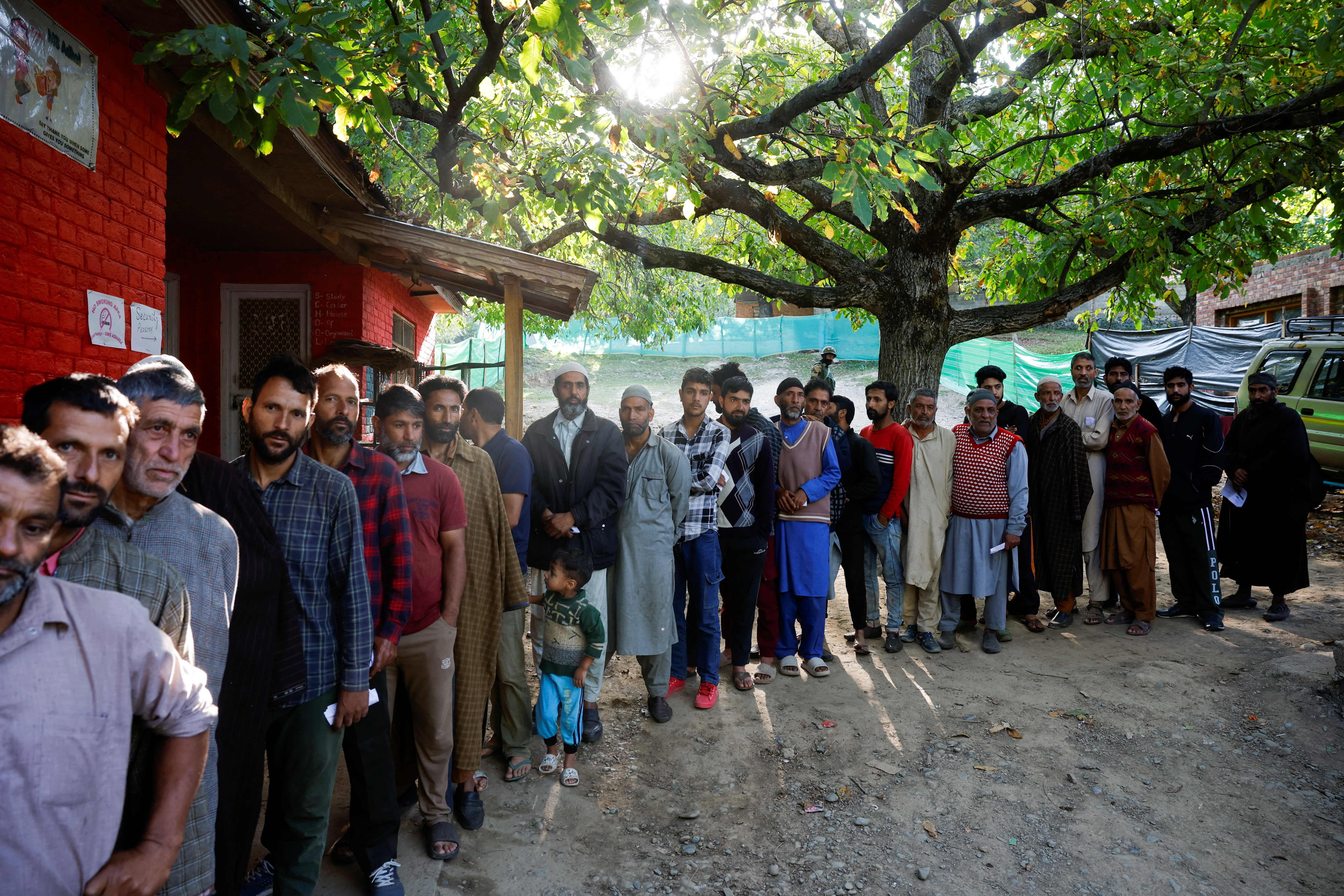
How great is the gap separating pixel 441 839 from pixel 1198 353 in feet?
51.2

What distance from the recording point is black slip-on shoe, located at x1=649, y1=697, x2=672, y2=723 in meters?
4.58

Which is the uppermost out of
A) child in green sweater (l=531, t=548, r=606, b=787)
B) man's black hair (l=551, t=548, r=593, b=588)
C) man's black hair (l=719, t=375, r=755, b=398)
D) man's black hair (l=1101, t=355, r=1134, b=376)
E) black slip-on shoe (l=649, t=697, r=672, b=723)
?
man's black hair (l=1101, t=355, r=1134, b=376)

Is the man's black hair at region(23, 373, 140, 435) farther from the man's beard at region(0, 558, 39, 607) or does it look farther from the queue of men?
the man's beard at region(0, 558, 39, 607)

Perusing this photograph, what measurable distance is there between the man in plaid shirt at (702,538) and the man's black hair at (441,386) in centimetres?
150

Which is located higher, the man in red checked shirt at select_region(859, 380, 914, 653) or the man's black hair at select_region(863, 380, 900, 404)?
the man's black hair at select_region(863, 380, 900, 404)

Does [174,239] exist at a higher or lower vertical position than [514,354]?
higher

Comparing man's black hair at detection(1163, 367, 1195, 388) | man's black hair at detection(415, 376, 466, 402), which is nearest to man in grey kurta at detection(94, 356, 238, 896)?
man's black hair at detection(415, 376, 466, 402)

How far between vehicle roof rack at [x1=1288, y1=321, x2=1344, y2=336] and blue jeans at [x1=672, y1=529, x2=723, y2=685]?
33.4 feet

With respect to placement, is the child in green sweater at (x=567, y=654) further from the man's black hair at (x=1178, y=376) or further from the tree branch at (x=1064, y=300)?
the man's black hair at (x=1178, y=376)

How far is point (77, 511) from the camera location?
1469 millimetres

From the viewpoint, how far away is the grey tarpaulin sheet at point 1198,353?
1353 cm

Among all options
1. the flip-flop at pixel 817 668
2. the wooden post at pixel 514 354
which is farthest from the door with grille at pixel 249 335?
the flip-flop at pixel 817 668

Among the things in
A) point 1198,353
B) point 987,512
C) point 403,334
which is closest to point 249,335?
point 403,334

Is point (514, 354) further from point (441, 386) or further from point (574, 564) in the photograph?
point (574, 564)
